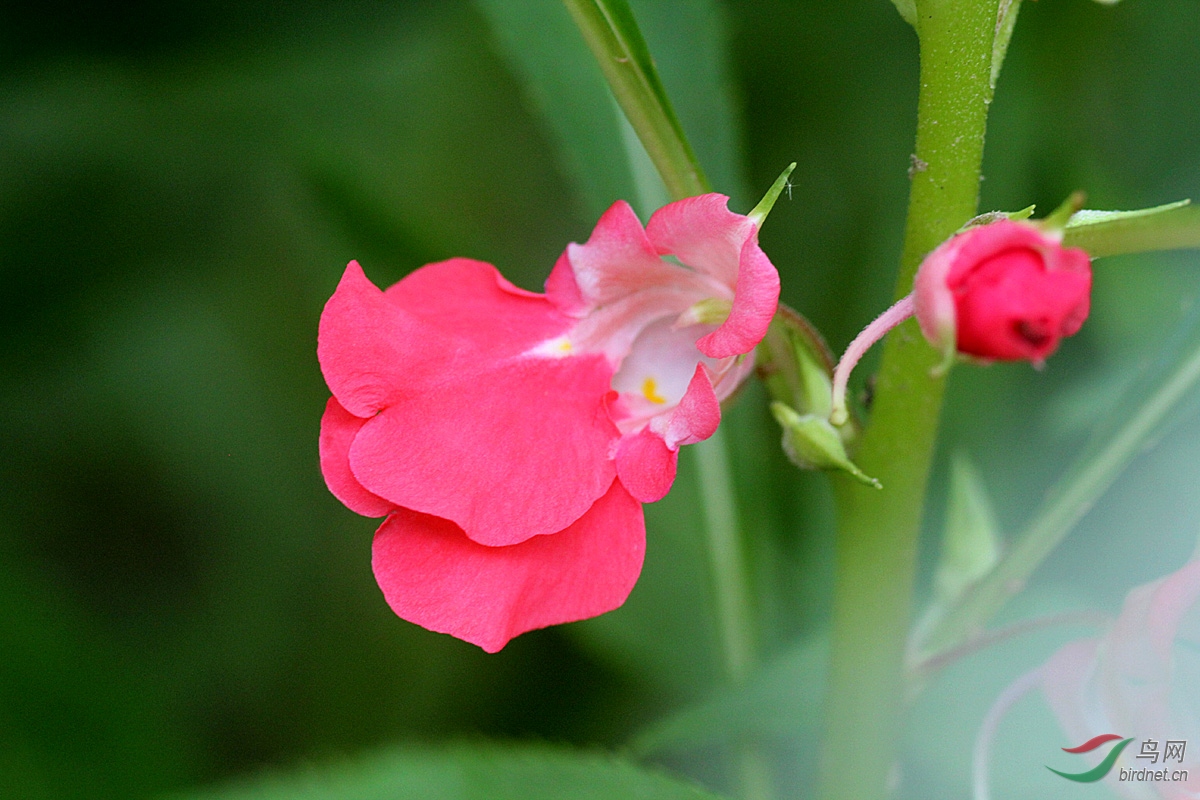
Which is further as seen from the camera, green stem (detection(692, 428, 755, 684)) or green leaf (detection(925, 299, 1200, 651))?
green stem (detection(692, 428, 755, 684))

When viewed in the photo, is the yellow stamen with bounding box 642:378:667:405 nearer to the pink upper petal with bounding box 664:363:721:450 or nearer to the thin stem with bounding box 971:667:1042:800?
the pink upper petal with bounding box 664:363:721:450

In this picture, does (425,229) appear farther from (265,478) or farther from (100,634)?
(100,634)

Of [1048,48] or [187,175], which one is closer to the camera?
[1048,48]

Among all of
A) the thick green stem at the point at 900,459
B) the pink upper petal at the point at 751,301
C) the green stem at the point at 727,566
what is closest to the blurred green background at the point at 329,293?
the green stem at the point at 727,566

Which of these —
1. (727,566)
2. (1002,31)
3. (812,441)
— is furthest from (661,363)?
(727,566)

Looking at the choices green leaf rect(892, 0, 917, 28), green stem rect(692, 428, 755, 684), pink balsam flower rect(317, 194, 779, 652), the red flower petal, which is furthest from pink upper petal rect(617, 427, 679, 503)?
green stem rect(692, 428, 755, 684)

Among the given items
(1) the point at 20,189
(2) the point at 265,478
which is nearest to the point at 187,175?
(1) the point at 20,189

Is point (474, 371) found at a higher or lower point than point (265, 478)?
higher
